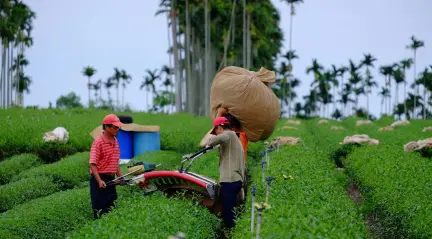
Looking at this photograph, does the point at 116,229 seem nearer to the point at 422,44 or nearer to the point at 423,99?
the point at 422,44

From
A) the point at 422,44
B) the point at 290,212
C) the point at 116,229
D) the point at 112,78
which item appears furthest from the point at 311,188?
the point at 112,78

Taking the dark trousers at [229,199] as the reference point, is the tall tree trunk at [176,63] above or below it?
above

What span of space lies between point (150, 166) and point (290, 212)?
3755 millimetres

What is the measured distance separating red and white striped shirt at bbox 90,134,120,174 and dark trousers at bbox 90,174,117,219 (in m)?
0.12

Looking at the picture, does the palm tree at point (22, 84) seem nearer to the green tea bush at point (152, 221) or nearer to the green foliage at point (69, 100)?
the green foliage at point (69, 100)

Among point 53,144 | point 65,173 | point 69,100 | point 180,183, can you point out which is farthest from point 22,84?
point 180,183

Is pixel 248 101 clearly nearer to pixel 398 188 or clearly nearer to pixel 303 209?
pixel 398 188

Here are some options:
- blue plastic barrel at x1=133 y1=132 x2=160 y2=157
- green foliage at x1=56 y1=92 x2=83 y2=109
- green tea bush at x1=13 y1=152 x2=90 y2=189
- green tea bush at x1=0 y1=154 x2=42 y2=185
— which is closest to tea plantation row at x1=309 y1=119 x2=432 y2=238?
blue plastic barrel at x1=133 y1=132 x2=160 y2=157

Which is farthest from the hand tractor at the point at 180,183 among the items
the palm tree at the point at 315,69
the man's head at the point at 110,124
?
the palm tree at the point at 315,69

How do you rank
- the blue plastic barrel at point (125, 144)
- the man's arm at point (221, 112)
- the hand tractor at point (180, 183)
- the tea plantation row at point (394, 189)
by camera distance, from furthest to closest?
the blue plastic barrel at point (125, 144) < the man's arm at point (221, 112) < the hand tractor at point (180, 183) < the tea plantation row at point (394, 189)

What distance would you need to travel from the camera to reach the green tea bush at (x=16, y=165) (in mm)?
17250

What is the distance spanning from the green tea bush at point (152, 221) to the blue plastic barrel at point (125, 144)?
287 inches

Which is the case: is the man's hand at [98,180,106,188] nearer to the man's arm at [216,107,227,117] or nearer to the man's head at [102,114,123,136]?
the man's head at [102,114,123,136]

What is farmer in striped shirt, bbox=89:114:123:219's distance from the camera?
1045cm
